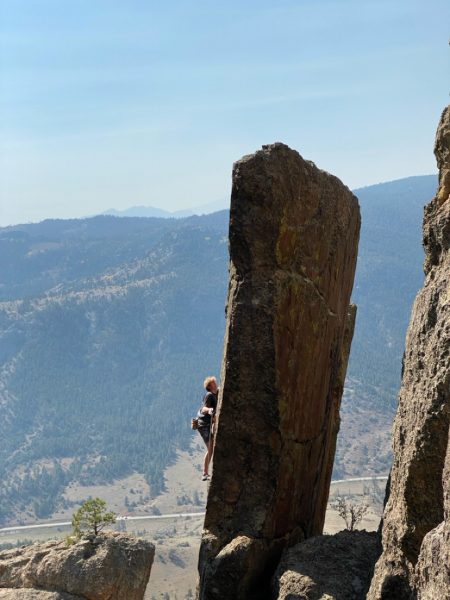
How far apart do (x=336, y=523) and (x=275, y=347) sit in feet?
406

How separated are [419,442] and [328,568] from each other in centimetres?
446

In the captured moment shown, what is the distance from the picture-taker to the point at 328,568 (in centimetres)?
1583

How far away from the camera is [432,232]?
14922 mm

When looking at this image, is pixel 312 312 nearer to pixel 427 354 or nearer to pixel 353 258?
pixel 353 258

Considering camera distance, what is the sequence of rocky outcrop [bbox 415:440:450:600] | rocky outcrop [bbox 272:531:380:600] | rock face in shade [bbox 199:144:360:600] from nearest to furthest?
rocky outcrop [bbox 415:440:450:600] → rocky outcrop [bbox 272:531:380:600] → rock face in shade [bbox 199:144:360:600]

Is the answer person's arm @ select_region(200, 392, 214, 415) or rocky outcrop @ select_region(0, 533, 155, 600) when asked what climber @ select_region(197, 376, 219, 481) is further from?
rocky outcrop @ select_region(0, 533, 155, 600)

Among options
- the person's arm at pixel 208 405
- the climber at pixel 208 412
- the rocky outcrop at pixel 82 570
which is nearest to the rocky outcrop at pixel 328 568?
the climber at pixel 208 412

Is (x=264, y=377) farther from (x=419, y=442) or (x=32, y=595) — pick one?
Answer: (x=32, y=595)

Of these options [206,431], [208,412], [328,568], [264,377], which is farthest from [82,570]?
[328,568]

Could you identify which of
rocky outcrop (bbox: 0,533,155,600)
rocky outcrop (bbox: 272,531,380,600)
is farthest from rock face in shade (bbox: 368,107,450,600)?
rocky outcrop (bbox: 0,533,155,600)

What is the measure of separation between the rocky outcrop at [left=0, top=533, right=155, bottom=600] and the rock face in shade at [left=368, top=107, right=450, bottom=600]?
1042cm

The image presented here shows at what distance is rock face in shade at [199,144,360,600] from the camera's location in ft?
57.3

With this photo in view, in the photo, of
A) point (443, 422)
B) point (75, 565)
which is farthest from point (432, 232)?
point (75, 565)

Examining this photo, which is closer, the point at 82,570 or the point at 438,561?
the point at 438,561
